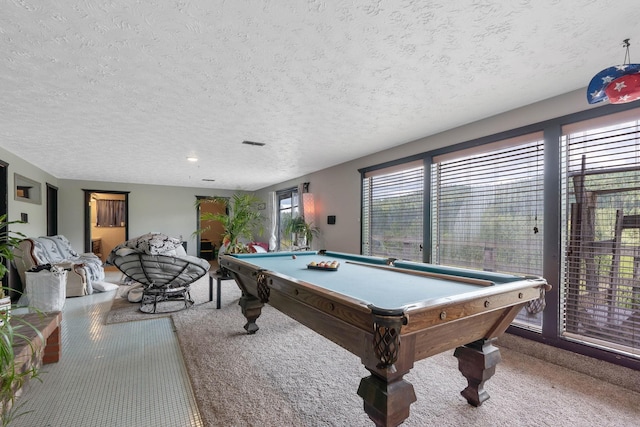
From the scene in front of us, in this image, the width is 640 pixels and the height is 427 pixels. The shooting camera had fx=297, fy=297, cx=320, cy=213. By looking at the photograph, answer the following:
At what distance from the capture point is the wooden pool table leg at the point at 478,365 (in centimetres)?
180

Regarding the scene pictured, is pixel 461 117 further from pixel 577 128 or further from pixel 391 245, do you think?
pixel 391 245

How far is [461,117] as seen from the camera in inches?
119

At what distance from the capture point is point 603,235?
7.41 ft

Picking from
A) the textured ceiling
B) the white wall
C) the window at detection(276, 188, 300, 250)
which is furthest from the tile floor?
the window at detection(276, 188, 300, 250)

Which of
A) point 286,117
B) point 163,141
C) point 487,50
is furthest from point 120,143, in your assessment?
point 487,50

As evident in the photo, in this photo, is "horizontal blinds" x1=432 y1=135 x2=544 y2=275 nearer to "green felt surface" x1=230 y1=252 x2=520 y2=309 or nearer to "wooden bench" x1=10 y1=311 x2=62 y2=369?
"green felt surface" x1=230 y1=252 x2=520 y2=309

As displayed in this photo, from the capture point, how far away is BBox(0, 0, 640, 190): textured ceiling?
4.92ft

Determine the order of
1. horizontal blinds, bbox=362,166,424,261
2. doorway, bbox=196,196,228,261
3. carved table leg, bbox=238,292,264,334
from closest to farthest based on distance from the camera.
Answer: carved table leg, bbox=238,292,264,334
horizontal blinds, bbox=362,166,424,261
doorway, bbox=196,196,228,261

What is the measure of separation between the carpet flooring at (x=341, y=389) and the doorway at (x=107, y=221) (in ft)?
23.1

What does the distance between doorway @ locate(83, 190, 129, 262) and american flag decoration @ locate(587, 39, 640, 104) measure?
913cm

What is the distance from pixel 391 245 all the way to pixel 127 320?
3412 mm

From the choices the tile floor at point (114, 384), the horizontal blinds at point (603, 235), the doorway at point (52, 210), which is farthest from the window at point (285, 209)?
the horizontal blinds at point (603, 235)

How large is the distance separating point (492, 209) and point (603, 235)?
0.87 meters

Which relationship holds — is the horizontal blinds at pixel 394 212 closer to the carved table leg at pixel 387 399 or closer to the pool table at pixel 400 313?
the pool table at pixel 400 313
